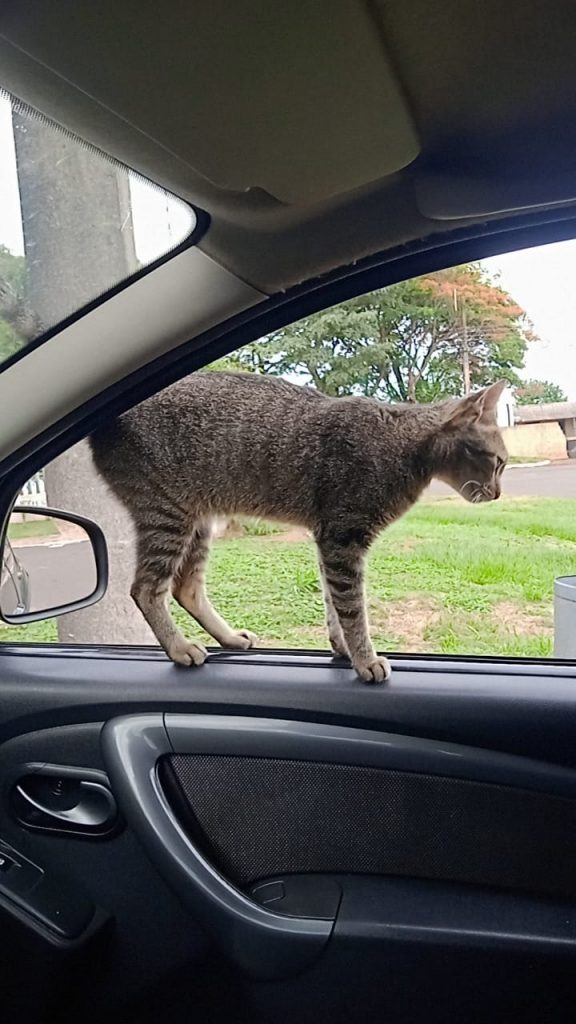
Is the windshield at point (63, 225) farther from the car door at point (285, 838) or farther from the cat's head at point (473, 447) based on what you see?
the cat's head at point (473, 447)

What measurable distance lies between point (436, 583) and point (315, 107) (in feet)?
4.43

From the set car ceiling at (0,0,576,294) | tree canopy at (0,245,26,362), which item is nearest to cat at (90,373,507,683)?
tree canopy at (0,245,26,362)

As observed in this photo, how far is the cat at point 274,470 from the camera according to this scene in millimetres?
2365

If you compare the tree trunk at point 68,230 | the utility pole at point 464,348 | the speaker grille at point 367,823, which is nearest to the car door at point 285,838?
the speaker grille at point 367,823

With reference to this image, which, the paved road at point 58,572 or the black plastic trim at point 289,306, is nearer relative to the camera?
the black plastic trim at point 289,306

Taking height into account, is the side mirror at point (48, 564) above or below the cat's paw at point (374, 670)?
above

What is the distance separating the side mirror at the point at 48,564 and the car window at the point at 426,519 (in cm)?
1

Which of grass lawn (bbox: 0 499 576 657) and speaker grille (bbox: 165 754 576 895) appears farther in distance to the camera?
grass lawn (bbox: 0 499 576 657)

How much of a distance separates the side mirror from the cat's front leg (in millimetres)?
699

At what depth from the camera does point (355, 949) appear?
73.4 inches

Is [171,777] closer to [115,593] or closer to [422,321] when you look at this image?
[115,593]

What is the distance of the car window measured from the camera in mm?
2053

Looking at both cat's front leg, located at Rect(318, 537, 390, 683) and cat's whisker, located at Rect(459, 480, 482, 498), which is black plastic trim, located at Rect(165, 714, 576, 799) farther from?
cat's whisker, located at Rect(459, 480, 482, 498)

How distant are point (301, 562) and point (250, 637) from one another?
0.30 metres
